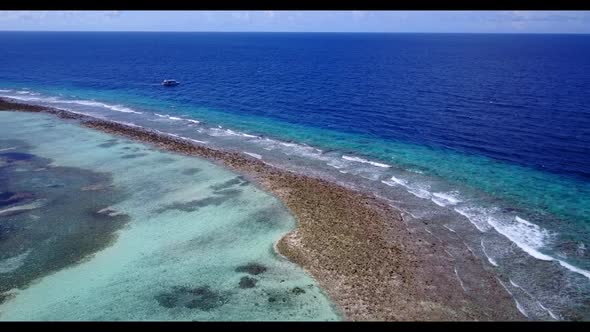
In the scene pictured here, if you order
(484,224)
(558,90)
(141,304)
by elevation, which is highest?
(558,90)

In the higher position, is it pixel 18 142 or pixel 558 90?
pixel 558 90

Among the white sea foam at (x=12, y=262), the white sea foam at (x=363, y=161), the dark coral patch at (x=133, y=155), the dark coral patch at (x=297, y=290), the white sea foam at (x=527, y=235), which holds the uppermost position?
the white sea foam at (x=363, y=161)

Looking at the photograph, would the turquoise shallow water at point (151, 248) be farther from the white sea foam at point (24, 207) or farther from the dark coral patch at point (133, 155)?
the dark coral patch at point (133, 155)

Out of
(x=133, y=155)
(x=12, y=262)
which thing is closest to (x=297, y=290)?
(x=12, y=262)

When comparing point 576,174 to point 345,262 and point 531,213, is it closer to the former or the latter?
point 531,213

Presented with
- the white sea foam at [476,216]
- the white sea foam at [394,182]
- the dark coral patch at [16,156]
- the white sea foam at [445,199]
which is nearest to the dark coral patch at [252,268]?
the white sea foam at [476,216]

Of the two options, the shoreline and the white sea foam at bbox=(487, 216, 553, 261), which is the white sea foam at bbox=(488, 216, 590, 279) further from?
the shoreline
